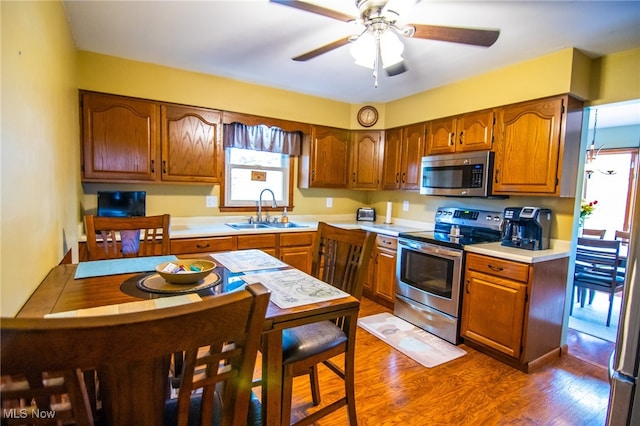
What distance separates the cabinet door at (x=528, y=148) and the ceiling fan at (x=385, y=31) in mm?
1140

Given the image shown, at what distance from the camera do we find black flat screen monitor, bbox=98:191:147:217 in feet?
8.95

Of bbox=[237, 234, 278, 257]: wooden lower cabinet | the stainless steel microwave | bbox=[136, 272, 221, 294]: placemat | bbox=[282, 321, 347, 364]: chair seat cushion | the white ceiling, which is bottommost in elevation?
bbox=[282, 321, 347, 364]: chair seat cushion

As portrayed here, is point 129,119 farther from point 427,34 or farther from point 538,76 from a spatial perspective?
point 538,76

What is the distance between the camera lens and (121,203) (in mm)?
2822

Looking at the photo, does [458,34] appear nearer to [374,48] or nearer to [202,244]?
[374,48]

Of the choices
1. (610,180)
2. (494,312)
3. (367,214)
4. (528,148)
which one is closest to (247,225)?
(367,214)

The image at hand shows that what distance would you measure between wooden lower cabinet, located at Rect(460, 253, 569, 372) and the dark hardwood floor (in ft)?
0.42

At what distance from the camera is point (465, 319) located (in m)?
2.62

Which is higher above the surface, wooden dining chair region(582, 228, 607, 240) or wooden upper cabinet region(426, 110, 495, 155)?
wooden upper cabinet region(426, 110, 495, 155)

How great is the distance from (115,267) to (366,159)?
308 cm

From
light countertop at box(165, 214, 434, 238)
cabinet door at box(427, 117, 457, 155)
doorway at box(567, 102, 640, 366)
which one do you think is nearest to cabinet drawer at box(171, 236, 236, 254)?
light countertop at box(165, 214, 434, 238)

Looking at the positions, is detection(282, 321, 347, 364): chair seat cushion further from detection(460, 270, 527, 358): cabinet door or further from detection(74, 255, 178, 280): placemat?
detection(460, 270, 527, 358): cabinet door

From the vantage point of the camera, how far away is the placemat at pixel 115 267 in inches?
57.3

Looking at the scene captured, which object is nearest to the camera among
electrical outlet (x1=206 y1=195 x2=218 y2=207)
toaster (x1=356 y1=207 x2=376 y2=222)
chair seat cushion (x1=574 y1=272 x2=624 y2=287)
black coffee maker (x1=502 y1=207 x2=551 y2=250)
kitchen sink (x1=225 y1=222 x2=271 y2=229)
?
black coffee maker (x1=502 y1=207 x2=551 y2=250)
